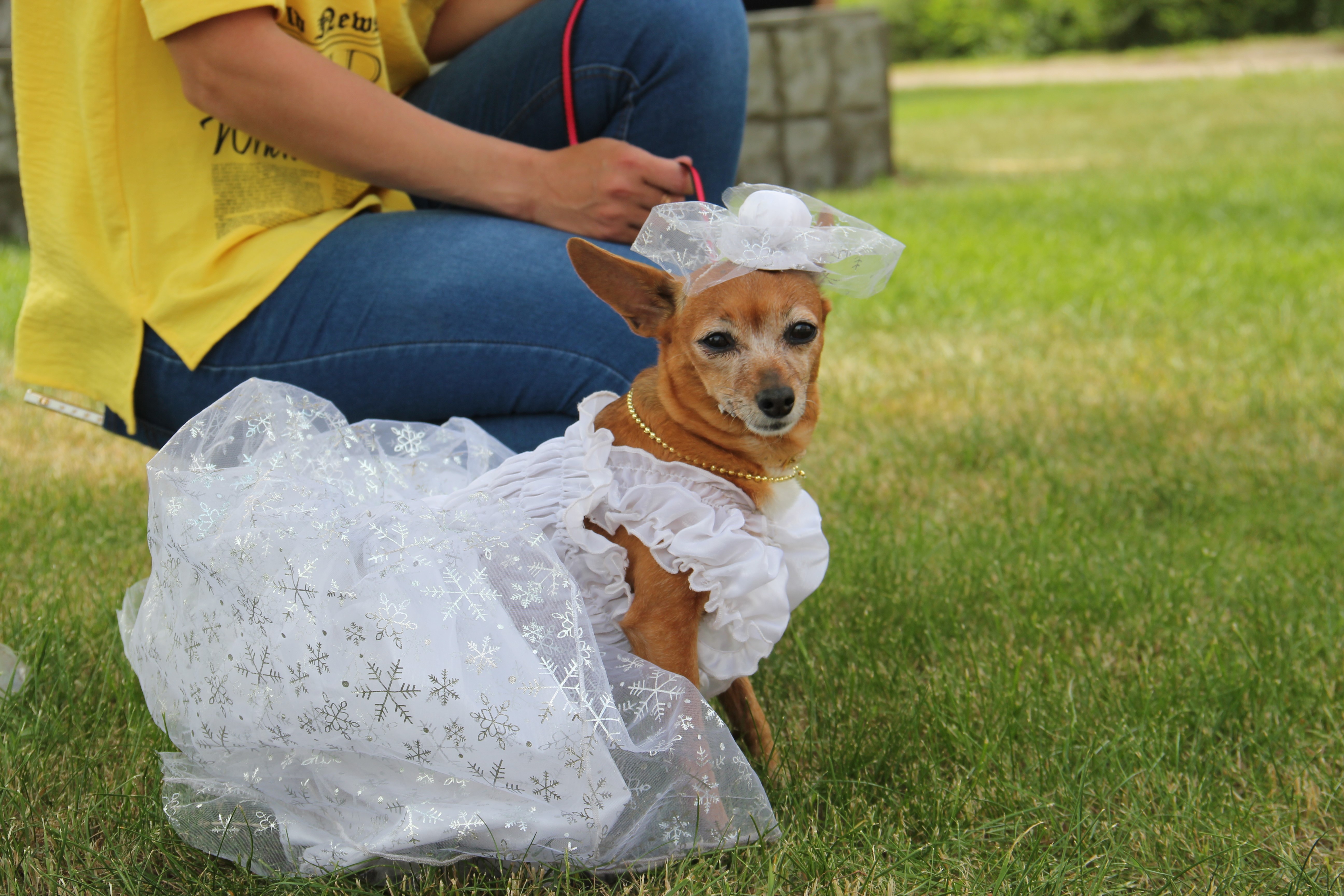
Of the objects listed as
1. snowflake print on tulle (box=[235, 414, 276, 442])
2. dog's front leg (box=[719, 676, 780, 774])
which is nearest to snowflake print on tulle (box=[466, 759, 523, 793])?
dog's front leg (box=[719, 676, 780, 774])

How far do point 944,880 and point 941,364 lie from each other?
106 inches

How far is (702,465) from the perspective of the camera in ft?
5.11

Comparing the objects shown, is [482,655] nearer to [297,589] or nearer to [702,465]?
[297,589]

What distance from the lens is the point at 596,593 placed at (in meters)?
1.54

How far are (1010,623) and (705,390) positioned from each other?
3.16ft

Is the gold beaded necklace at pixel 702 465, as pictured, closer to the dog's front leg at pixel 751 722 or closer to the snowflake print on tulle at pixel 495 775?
the dog's front leg at pixel 751 722

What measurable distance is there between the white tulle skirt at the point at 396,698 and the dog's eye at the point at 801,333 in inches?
16.5

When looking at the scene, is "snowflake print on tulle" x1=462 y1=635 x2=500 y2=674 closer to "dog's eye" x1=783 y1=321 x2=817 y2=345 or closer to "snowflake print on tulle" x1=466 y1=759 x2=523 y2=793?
"snowflake print on tulle" x1=466 y1=759 x2=523 y2=793

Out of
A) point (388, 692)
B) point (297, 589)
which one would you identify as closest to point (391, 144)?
point (297, 589)

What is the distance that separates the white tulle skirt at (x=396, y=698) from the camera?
134 cm

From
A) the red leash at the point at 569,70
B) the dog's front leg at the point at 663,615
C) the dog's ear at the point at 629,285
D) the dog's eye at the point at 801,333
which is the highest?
the red leash at the point at 569,70

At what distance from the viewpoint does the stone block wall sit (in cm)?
811

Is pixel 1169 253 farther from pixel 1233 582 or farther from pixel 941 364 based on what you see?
pixel 1233 582

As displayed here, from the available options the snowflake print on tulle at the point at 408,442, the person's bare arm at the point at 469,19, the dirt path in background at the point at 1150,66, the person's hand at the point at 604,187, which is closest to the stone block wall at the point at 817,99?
the person's bare arm at the point at 469,19
